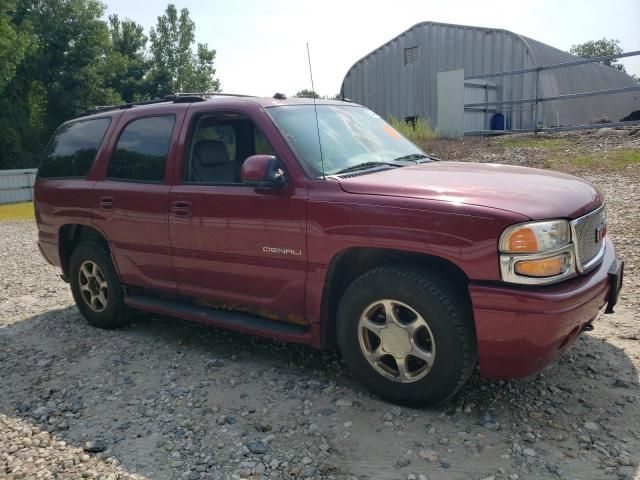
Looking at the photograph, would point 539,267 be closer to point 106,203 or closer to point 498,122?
point 106,203

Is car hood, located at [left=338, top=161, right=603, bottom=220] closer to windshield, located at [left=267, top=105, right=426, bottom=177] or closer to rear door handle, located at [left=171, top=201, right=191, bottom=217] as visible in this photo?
windshield, located at [left=267, top=105, right=426, bottom=177]

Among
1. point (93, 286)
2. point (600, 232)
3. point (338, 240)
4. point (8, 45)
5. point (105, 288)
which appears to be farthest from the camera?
point (8, 45)

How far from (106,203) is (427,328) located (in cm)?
304

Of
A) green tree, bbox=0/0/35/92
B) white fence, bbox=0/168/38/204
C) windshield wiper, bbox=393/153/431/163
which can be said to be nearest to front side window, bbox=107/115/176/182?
windshield wiper, bbox=393/153/431/163

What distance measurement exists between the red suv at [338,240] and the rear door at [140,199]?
0.05 ft

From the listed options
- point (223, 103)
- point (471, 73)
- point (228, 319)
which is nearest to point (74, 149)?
point (223, 103)

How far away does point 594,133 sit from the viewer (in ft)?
45.2

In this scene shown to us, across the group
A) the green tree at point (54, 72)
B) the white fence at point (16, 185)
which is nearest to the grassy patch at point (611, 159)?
the white fence at point (16, 185)

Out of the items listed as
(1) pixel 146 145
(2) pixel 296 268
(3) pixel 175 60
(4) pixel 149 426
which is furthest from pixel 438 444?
(3) pixel 175 60

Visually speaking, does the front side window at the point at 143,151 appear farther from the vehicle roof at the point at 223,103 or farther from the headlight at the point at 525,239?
the headlight at the point at 525,239

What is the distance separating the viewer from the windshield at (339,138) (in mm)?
3744

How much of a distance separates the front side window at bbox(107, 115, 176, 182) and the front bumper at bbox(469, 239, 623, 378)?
2.74 metres

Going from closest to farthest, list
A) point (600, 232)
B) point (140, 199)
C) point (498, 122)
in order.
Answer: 1. point (600, 232)
2. point (140, 199)
3. point (498, 122)

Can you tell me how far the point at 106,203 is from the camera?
15.6ft
